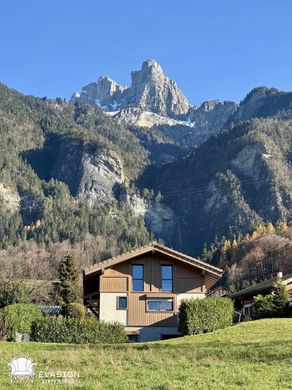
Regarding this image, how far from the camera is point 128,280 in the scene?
41.5m

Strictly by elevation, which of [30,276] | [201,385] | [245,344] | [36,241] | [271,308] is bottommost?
[201,385]

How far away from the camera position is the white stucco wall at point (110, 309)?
4069 cm

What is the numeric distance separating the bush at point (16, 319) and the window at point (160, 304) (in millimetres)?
8529

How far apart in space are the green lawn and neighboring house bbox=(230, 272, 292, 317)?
65.8 feet

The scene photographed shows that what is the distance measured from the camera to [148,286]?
137 ft

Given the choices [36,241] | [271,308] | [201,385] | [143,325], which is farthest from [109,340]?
[36,241]

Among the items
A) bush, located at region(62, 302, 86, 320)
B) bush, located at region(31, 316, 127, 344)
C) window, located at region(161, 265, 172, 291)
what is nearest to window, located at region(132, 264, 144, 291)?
window, located at region(161, 265, 172, 291)

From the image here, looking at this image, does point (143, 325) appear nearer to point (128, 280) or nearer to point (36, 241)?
point (128, 280)

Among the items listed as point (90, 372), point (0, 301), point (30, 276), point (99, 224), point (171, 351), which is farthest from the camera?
point (99, 224)

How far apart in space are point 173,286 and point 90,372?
2572 cm

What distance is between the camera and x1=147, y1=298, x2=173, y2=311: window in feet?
135

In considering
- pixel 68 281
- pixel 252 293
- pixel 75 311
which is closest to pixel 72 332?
pixel 75 311

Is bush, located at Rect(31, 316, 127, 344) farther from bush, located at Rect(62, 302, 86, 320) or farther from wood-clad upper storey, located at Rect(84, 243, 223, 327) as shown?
wood-clad upper storey, located at Rect(84, 243, 223, 327)

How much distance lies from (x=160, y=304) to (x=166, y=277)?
2031mm
